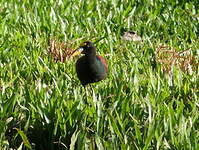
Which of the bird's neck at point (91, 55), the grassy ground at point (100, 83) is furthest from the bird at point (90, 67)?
the grassy ground at point (100, 83)

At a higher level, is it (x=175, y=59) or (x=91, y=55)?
(x=91, y=55)

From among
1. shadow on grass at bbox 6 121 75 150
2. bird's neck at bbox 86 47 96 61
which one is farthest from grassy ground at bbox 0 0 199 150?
bird's neck at bbox 86 47 96 61

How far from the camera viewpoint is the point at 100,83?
4324mm

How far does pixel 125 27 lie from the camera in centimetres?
604

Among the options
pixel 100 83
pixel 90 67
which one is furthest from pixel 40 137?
pixel 100 83

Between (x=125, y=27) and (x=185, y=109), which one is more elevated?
(x=125, y=27)

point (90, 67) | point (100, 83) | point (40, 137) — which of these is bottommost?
point (40, 137)

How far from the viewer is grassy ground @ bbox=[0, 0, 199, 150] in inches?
129

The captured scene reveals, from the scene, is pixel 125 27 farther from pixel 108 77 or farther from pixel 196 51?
pixel 108 77

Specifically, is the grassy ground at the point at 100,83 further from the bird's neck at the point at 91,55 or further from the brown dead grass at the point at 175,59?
the bird's neck at the point at 91,55

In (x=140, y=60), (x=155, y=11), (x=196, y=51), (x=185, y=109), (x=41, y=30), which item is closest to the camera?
(x=185, y=109)

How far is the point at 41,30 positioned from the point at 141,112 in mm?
2423

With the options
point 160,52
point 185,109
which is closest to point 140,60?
point 160,52

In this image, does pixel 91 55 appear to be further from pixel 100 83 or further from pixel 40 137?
pixel 40 137
